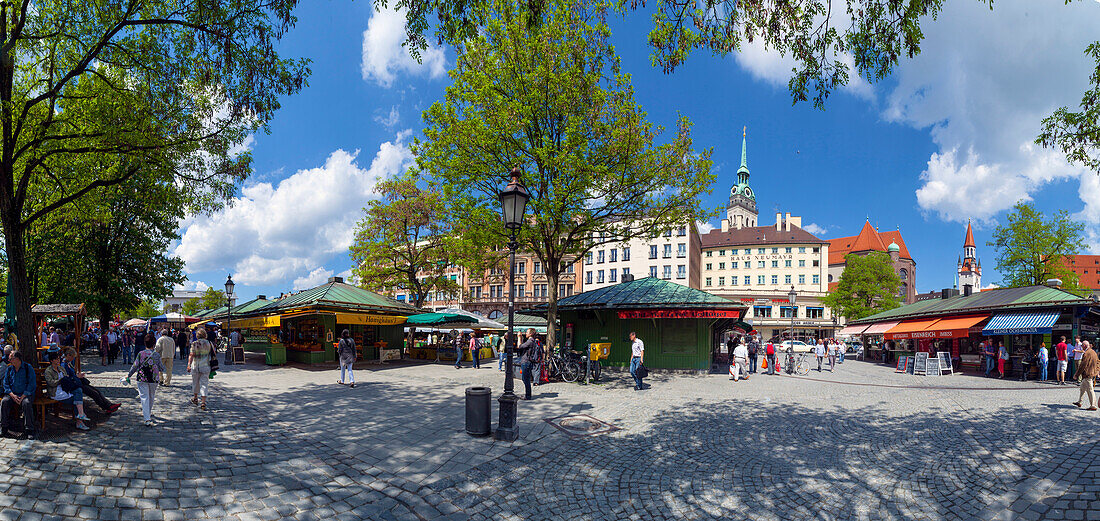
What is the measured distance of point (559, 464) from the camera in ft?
23.4

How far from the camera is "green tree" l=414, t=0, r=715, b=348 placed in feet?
51.5

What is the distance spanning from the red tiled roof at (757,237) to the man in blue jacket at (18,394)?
87342mm

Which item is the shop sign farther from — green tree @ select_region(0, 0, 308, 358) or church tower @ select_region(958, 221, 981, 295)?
church tower @ select_region(958, 221, 981, 295)

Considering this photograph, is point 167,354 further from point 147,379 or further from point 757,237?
point 757,237

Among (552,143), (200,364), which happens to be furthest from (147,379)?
(552,143)

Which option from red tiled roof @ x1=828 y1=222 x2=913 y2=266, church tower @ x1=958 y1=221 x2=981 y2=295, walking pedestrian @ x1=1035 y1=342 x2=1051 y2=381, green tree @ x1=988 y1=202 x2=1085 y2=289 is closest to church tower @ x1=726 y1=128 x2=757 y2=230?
red tiled roof @ x1=828 y1=222 x2=913 y2=266

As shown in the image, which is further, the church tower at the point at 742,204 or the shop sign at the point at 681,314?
the church tower at the point at 742,204

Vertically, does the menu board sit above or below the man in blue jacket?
below

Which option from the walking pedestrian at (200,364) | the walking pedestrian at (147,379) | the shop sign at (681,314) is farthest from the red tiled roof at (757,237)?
the walking pedestrian at (147,379)

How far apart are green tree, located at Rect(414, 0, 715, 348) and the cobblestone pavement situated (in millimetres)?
6974

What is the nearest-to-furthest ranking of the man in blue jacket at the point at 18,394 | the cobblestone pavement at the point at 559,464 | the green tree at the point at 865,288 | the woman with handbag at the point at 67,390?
the cobblestone pavement at the point at 559,464
the man in blue jacket at the point at 18,394
the woman with handbag at the point at 67,390
the green tree at the point at 865,288

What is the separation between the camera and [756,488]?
610cm

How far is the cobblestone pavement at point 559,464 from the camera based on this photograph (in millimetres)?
5383

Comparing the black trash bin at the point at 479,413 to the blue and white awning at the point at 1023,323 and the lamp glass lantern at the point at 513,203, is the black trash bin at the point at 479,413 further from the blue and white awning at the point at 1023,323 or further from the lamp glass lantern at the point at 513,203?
the blue and white awning at the point at 1023,323
